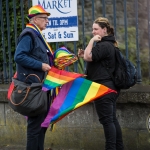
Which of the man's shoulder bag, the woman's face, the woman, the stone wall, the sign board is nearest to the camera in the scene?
the man's shoulder bag

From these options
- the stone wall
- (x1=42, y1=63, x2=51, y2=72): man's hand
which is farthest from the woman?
the stone wall

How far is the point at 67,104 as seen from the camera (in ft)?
16.7

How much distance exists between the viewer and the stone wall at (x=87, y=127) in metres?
5.80

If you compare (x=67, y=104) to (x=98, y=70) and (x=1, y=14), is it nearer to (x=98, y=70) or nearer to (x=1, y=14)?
(x=98, y=70)

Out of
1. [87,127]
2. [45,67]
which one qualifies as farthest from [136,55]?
[45,67]

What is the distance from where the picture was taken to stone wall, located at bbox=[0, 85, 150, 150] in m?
5.80

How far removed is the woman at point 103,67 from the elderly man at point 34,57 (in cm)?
47

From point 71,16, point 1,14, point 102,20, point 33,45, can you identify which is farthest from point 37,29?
point 1,14

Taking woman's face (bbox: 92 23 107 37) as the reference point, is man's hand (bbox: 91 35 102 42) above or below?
below

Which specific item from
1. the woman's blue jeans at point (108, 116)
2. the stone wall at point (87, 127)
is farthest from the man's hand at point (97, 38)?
the stone wall at point (87, 127)

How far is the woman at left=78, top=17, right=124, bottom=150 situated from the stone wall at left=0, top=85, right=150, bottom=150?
730 millimetres

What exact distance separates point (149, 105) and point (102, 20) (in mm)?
1336

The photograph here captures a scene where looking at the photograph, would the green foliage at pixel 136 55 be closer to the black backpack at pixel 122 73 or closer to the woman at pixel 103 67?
the black backpack at pixel 122 73

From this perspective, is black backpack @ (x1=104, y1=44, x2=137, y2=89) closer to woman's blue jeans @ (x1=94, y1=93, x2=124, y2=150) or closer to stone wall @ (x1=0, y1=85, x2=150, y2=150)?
woman's blue jeans @ (x1=94, y1=93, x2=124, y2=150)
